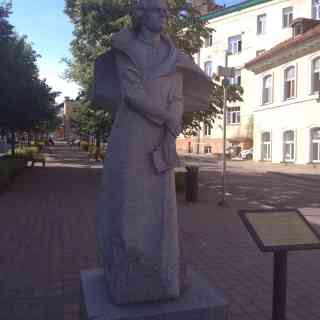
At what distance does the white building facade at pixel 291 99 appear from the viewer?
32531mm

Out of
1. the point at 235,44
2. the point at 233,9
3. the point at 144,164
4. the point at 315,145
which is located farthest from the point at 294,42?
the point at 144,164

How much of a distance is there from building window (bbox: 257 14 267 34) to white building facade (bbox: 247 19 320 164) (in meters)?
10.1

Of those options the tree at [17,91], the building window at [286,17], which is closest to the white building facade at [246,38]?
the building window at [286,17]

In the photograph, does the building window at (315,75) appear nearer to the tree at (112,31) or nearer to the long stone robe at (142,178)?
the tree at (112,31)

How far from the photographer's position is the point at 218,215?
38.0 feet

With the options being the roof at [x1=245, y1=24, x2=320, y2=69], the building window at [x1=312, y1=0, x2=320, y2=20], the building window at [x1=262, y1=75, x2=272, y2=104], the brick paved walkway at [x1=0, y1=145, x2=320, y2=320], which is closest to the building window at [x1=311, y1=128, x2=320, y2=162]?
the roof at [x1=245, y1=24, x2=320, y2=69]

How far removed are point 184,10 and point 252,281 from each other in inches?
435

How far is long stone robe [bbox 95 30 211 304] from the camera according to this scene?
3502 mm

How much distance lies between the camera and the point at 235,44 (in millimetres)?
52094

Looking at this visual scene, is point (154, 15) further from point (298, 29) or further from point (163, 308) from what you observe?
point (298, 29)

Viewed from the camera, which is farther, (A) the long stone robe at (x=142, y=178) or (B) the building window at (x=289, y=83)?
(B) the building window at (x=289, y=83)

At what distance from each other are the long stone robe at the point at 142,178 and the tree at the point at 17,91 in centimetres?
1415

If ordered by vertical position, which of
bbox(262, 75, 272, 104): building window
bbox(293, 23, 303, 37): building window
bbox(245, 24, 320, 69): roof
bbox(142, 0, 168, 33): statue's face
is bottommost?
bbox(142, 0, 168, 33): statue's face

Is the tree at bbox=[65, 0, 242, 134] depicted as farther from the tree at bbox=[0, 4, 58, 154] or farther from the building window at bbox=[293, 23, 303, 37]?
the building window at bbox=[293, 23, 303, 37]
